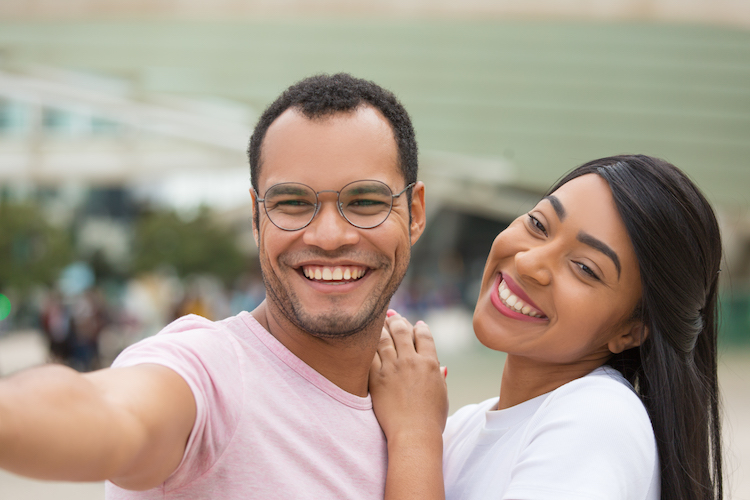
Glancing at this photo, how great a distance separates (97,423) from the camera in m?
1.23

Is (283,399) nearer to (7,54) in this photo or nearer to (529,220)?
(529,220)

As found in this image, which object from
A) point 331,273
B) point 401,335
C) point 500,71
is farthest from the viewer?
point 500,71

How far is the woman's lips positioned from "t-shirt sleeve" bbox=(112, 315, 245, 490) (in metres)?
0.91

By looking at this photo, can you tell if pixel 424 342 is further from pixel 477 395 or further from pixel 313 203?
pixel 477 395

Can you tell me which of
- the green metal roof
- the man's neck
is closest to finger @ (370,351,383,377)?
the man's neck

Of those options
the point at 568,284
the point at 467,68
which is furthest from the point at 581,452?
the point at 467,68

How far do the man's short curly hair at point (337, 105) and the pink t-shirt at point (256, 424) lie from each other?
0.49 m

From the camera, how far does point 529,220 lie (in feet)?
7.30

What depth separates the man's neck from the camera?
1886mm

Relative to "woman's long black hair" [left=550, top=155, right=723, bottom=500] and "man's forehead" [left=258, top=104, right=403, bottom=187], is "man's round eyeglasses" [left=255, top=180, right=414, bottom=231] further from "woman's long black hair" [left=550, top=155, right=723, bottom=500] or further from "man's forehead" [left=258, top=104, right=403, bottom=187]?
"woman's long black hair" [left=550, top=155, right=723, bottom=500]

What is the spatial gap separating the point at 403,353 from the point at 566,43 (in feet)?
56.8

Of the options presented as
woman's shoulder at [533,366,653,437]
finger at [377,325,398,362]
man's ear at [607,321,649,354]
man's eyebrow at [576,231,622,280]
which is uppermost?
man's eyebrow at [576,231,622,280]

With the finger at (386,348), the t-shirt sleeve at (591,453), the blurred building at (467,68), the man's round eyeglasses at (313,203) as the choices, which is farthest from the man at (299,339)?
the blurred building at (467,68)

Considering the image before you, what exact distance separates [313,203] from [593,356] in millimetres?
1038
